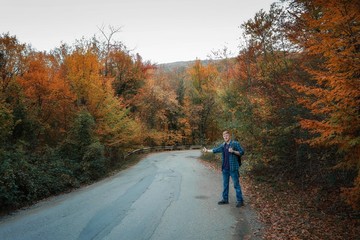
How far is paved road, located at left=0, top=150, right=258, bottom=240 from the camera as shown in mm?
6004

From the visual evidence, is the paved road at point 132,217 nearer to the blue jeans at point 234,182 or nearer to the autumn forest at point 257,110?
the blue jeans at point 234,182

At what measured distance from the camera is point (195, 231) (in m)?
6.13

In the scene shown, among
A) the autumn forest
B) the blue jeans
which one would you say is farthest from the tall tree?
the blue jeans

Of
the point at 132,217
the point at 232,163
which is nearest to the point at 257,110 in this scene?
the point at 232,163

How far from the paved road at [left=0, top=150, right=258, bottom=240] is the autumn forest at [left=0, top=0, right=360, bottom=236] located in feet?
5.95

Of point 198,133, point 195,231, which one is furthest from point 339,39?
point 198,133

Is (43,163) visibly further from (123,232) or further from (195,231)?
(195,231)

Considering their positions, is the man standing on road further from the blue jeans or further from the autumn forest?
the autumn forest

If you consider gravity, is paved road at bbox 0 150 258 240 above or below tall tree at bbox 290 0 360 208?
below

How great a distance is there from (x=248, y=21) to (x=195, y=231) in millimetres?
11142

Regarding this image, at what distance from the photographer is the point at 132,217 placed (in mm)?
7109

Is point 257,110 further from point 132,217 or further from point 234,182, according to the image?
point 132,217

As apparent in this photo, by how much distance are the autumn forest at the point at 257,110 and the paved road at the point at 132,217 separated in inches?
71.4

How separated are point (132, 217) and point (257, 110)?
7.94 metres
